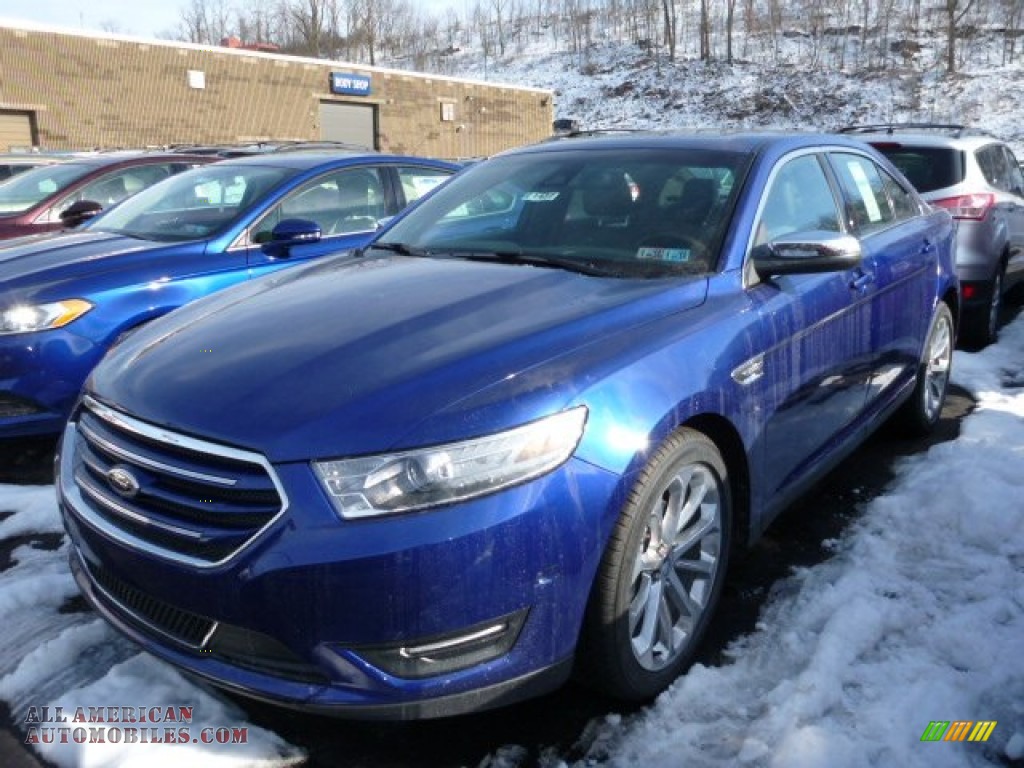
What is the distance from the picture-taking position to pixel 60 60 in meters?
24.6

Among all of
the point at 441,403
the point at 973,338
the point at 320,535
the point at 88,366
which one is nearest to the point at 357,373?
the point at 441,403

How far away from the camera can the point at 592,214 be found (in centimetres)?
319

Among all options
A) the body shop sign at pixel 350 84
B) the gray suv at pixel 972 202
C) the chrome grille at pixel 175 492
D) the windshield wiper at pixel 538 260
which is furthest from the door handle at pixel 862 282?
the body shop sign at pixel 350 84

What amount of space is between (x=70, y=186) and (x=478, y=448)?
6.96m

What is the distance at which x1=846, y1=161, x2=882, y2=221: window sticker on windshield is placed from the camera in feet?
12.9

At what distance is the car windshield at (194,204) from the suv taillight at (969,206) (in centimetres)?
468

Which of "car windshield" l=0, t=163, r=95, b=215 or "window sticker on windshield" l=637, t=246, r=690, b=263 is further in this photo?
"car windshield" l=0, t=163, r=95, b=215

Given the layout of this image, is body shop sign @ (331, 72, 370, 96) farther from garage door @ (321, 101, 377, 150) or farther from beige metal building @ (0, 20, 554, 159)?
garage door @ (321, 101, 377, 150)

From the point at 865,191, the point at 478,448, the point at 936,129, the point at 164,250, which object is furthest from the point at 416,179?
the point at 936,129

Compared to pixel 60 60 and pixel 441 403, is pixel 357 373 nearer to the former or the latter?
pixel 441 403

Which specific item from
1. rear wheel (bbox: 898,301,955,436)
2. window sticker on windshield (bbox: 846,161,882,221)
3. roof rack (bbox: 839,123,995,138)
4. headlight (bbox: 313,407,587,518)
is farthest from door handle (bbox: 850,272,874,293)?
roof rack (bbox: 839,123,995,138)

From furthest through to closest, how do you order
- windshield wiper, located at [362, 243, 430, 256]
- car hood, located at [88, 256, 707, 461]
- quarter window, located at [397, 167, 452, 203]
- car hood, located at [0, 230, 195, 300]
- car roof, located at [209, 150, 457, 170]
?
quarter window, located at [397, 167, 452, 203] → car roof, located at [209, 150, 457, 170] → car hood, located at [0, 230, 195, 300] → windshield wiper, located at [362, 243, 430, 256] → car hood, located at [88, 256, 707, 461]

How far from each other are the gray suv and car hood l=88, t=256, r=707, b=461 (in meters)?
4.48

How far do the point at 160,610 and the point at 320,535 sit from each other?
57 centimetres
